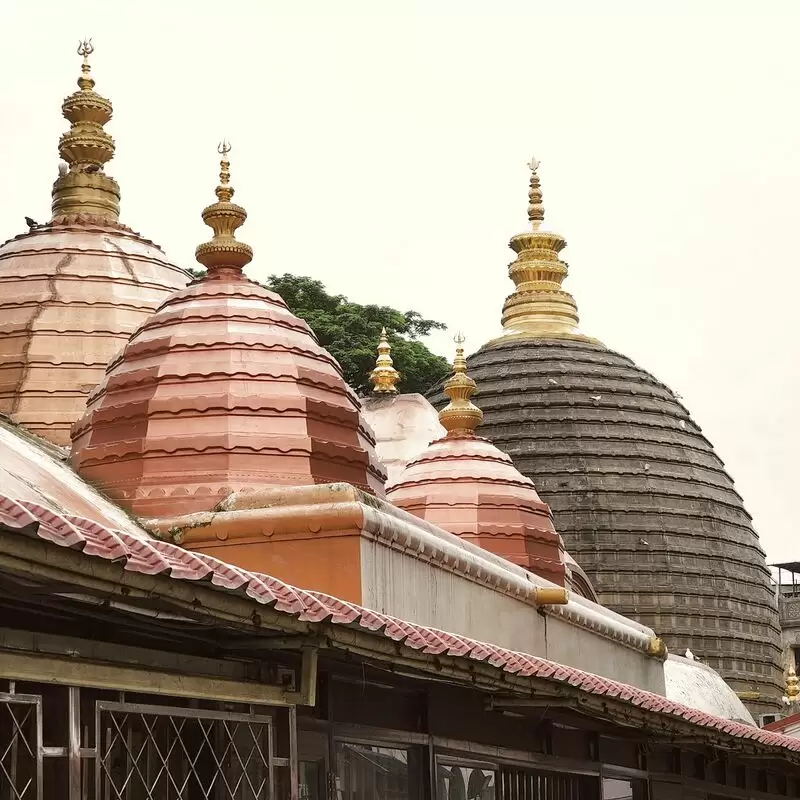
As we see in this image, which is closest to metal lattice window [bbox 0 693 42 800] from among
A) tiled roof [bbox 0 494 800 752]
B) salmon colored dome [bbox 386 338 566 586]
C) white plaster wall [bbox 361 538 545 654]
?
tiled roof [bbox 0 494 800 752]

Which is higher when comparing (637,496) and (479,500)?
(637,496)

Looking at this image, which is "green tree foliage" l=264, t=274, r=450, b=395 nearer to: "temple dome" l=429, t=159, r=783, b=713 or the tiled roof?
"temple dome" l=429, t=159, r=783, b=713

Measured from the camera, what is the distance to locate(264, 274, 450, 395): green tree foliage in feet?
137

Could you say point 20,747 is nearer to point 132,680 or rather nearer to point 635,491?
point 132,680

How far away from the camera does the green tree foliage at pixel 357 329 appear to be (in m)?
41.6

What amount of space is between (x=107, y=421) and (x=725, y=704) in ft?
51.2

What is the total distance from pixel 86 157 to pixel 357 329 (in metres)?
18.1

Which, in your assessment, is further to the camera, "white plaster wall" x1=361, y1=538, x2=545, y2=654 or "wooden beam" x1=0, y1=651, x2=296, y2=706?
"white plaster wall" x1=361, y1=538, x2=545, y2=654

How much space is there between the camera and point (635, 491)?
37469mm

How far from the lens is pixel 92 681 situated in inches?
317

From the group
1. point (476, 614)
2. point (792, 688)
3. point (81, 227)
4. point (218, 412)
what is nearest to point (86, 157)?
point (81, 227)

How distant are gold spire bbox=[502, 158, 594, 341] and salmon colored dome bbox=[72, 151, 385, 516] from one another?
2320 centimetres

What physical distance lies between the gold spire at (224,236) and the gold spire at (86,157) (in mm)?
6820

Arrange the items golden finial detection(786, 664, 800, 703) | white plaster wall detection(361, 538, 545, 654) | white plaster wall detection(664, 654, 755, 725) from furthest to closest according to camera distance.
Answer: golden finial detection(786, 664, 800, 703)
white plaster wall detection(664, 654, 755, 725)
white plaster wall detection(361, 538, 545, 654)
